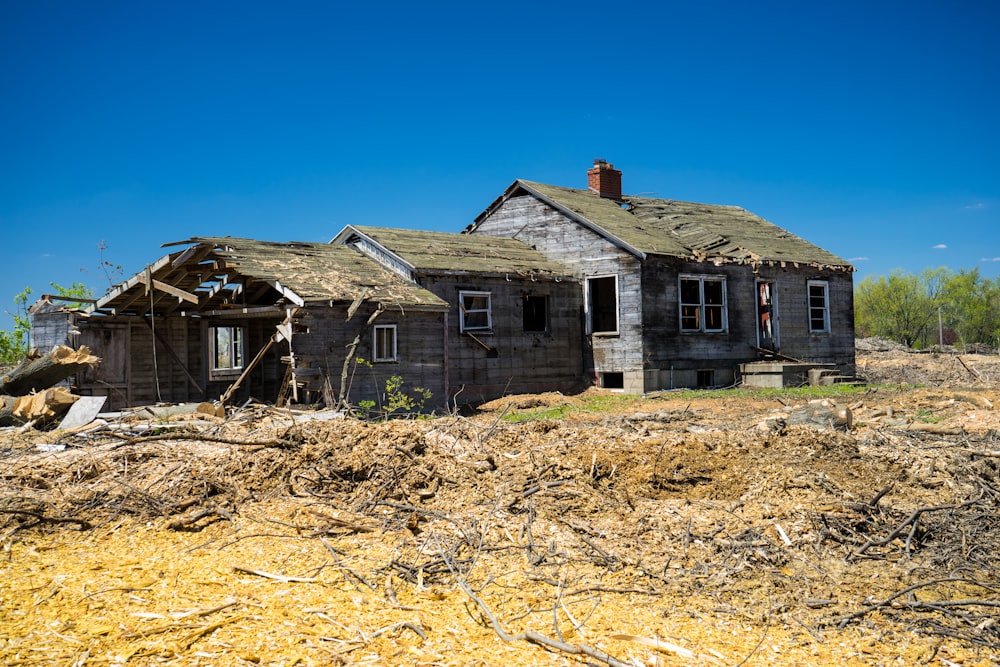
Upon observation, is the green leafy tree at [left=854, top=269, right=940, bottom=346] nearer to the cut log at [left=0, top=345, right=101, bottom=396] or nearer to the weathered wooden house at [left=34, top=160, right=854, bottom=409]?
the weathered wooden house at [left=34, top=160, right=854, bottom=409]

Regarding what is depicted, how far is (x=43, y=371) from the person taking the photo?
1491 centimetres

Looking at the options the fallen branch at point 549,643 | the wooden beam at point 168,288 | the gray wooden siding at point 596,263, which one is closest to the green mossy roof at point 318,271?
the wooden beam at point 168,288

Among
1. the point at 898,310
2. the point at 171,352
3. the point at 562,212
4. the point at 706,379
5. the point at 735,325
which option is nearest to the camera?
the point at 171,352

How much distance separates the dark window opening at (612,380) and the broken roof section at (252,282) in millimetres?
6681

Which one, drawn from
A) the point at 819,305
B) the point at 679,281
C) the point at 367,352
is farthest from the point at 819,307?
the point at 367,352

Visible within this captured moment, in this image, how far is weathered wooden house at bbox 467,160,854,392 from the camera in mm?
23391

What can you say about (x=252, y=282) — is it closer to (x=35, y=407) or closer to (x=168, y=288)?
(x=168, y=288)

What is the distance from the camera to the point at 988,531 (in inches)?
293

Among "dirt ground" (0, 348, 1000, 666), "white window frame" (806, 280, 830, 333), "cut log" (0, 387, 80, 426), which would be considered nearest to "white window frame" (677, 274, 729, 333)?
"white window frame" (806, 280, 830, 333)

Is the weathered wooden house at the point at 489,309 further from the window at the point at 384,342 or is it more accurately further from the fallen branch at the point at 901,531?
the fallen branch at the point at 901,531

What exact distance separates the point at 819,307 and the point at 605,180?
8.54 m

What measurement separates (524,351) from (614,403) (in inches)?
144

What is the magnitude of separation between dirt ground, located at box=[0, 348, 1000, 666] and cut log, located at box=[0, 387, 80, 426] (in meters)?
2.77

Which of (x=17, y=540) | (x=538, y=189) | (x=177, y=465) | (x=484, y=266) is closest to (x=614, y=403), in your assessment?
(x=484, y=266)
